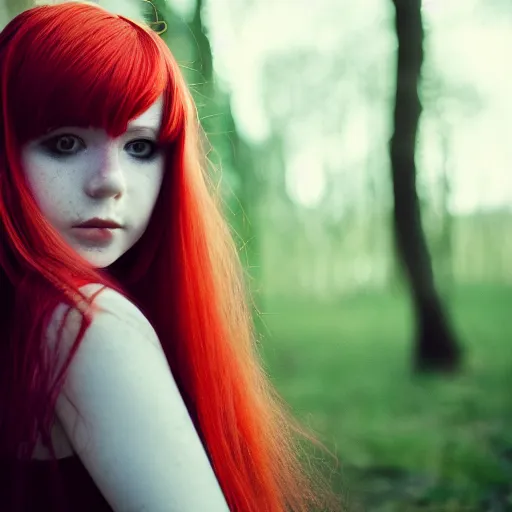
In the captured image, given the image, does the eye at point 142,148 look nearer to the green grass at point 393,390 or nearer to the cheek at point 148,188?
the cheek at point 148,188

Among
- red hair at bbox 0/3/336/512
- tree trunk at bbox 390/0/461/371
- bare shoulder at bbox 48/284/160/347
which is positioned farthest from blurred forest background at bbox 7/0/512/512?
bare shoulder at bbox 48/284/160/347

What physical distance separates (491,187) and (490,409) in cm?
52

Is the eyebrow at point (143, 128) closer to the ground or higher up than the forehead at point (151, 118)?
closer to the ground

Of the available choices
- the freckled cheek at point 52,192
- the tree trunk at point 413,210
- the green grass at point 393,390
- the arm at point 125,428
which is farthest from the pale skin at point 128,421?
the tree trunk at point 413,210

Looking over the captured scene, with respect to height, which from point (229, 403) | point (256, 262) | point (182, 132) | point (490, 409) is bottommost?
point (490, 409)

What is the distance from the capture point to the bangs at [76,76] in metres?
0.70

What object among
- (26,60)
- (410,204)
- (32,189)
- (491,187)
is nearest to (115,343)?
(32,189)

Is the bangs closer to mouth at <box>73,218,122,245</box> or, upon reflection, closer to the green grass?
mouth at <box>73,218,122,245</box>

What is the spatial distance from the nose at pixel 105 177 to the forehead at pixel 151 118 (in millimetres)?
40

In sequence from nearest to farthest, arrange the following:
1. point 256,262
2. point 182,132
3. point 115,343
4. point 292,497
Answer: point 115,343, point 182,132, point 292,497, point 256,262

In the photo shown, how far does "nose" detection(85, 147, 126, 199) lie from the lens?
0.72m

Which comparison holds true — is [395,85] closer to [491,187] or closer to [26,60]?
[491,187]

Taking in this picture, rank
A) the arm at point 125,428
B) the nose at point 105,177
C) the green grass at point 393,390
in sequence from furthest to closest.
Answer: the green grass at point 393,390, the nose at point 105,177, the arm at point 125,428

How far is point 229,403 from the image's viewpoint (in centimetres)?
86
